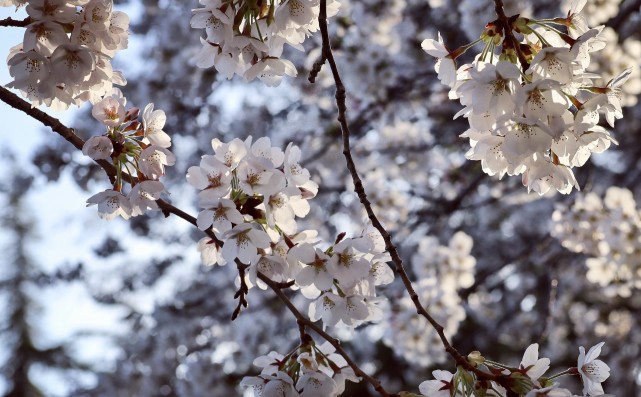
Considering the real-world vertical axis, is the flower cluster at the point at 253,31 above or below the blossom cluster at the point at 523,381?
above

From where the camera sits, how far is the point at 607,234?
298 centimetres

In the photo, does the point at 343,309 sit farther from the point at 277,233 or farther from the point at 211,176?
the point at 211,176

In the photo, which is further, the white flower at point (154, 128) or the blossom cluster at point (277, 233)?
the white flower at point (154, 128)

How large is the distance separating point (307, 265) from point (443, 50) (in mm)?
443

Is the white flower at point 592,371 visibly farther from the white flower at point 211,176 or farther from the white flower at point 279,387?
the white flower at point 211,176

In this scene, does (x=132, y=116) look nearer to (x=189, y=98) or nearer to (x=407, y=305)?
(x=407, y=305)

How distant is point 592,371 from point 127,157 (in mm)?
910

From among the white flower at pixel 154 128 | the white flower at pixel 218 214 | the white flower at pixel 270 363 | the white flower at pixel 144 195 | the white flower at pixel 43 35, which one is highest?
the white flower at pixel 43 35

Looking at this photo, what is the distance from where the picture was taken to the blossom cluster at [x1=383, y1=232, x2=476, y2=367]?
333 cm

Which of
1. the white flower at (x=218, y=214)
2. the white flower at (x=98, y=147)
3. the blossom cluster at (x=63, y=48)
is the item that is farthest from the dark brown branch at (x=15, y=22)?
the white flower at (x=218, y=214)

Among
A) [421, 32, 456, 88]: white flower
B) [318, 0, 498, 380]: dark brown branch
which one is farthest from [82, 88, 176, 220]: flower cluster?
[421, 32, 456, 88]: white flower

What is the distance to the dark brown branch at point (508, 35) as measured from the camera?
1.09 meters

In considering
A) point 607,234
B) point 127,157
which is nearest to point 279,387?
point 127,157

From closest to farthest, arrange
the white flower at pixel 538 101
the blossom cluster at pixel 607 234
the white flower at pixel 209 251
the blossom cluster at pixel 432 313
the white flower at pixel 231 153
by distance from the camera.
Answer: the white flower at pixel 538 101
the white flower at pixel 231 153
the white flower at pixel 209 251
the blossom cluster at pixel 607 234
the blossom cluster at pixel 432 313
